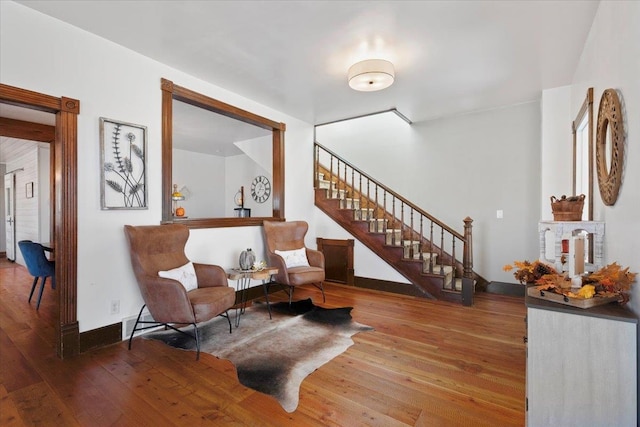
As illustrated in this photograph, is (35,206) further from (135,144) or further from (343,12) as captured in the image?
(343,12)

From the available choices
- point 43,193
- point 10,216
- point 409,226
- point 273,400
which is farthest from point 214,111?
point 10,216

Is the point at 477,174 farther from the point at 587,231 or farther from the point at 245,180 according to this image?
the point at 245,180

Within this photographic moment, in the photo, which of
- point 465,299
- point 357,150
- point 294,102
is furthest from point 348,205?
point 465,299

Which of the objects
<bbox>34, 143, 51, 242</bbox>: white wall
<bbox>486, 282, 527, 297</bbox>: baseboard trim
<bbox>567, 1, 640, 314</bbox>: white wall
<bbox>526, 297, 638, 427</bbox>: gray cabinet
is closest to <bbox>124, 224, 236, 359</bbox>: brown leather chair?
<bbox>526, 297, 638, 427</bbox>: gray cabinet

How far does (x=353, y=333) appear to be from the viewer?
287cm

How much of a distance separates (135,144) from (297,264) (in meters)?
2.30

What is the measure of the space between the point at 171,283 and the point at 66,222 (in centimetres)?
95

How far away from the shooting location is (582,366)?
1.27m

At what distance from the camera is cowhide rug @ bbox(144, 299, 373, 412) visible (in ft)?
6.86

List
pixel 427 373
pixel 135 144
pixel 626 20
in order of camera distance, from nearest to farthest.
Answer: pixel 626 20 < pixel 427 373 < pixel 135 144

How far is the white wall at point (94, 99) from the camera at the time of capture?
220cm

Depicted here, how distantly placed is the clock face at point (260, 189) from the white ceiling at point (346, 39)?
134 inches

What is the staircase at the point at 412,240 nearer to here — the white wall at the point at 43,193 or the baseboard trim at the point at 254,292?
the baseboard trim at the point at 254,292

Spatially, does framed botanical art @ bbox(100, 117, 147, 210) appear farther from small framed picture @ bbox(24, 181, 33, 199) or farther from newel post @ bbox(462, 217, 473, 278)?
small framed picture @ bbox(24, 181, 33, 199)
